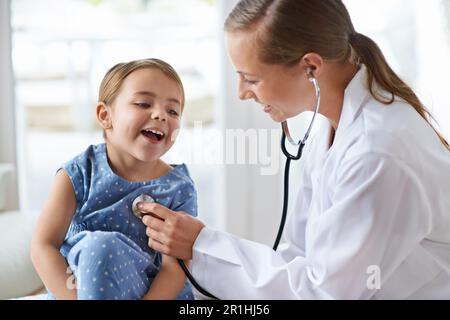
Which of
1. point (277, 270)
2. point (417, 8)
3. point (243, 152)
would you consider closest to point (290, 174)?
point (243, 152)

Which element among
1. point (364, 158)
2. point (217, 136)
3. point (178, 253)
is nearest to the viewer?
point (364, 158)

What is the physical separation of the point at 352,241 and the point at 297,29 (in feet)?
1.14

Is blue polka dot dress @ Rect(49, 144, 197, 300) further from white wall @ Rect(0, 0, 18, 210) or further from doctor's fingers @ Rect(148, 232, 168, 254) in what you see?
white wall @ Rect(0, 0, 18, 210)

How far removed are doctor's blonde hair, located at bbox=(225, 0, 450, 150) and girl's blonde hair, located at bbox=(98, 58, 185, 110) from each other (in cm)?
12

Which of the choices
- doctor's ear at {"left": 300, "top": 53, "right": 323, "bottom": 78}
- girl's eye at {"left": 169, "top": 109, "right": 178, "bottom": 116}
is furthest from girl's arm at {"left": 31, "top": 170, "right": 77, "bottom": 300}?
doctor's ear at {"left": 300, "top": 53, "right": 323, "bottom": 78}

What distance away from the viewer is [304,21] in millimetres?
998

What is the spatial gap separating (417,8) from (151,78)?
21.4 inches

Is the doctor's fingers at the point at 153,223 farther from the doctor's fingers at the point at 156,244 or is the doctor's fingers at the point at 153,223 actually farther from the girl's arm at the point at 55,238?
the girl's arm at the point at 55,238

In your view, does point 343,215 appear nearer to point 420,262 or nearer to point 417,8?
point 420,262

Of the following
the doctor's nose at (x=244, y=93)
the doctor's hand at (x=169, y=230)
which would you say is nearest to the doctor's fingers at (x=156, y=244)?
the doctor's hand at (x=169, y=230)

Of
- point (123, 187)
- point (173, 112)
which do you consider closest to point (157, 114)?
point (173, 112)

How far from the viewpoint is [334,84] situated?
3.56 ft

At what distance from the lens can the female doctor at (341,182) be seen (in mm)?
952

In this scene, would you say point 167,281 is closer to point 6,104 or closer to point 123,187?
point 123,187
